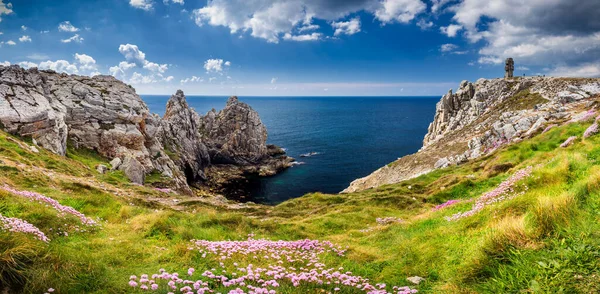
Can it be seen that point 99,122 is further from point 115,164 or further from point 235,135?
point 235,135

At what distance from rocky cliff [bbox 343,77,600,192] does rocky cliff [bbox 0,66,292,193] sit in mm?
40507

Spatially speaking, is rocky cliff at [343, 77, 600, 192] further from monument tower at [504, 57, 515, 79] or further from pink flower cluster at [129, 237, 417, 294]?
pink flower cluster at [129, 237, 417, 294]

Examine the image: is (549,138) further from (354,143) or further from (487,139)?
(354,143)

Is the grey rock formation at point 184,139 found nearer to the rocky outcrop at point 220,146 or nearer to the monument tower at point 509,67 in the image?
the rocky outcrop at point 220,146

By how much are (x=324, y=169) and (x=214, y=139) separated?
1653 inches

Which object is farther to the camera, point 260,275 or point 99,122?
point 99,122

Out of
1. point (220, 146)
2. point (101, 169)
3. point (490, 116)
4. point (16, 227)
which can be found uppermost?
point (490, 116)

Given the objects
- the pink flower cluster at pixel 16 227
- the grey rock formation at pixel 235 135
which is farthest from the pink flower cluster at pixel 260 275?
the grey rock formation at pixel 235 135

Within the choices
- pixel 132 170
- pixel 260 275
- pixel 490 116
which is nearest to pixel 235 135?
pixel 132 170

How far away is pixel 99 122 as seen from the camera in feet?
166

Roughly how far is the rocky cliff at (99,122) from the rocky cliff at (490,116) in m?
40.5

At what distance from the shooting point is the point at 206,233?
43.9 ft

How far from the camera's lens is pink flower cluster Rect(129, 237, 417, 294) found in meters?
6.20

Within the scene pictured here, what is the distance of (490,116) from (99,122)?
3026 inches
